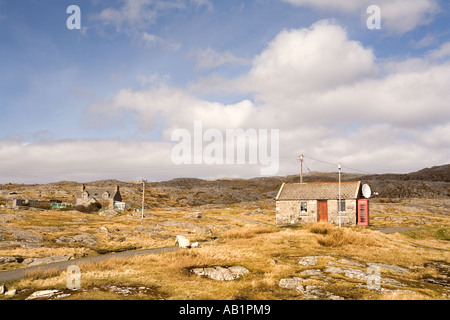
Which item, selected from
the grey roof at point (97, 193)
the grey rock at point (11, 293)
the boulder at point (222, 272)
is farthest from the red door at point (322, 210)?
the grey roof at point (97, 193)

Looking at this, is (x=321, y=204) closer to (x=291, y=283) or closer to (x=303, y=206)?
(x=303, y=206)

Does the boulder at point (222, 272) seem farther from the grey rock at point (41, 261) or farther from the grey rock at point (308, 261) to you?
the grey rock at point (41, 261)

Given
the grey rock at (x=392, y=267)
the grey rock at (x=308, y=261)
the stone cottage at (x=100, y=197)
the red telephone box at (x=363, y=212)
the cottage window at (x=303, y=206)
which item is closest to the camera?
the grey rock at (x=308, y=261)

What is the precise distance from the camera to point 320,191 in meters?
54.4

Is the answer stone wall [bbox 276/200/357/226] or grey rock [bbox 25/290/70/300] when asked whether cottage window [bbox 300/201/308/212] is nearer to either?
stone wall [bbox 276/200/357/226]

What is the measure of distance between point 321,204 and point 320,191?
7.93 feet

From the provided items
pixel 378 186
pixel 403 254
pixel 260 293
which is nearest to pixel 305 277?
pixel 260 293

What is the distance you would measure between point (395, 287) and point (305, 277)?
4701 millimetres

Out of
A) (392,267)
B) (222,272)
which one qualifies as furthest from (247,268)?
(392,267)

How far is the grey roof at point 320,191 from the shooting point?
171 ft

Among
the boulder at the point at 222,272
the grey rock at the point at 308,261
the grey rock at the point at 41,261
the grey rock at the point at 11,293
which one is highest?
the grey rock at the point at 11,293

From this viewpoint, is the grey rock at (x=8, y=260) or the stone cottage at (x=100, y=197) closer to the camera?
the grey rock at (x=8, y=260)

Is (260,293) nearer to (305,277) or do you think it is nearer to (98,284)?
(305,277)
